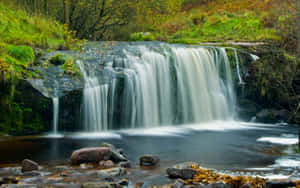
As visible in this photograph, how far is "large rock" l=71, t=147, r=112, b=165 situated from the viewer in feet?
23.5

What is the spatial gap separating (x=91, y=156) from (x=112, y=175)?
119 cm

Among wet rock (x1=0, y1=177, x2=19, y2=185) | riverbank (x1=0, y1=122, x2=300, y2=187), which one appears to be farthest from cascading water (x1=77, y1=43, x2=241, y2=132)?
wet rock (x1=0, y1=177, x2=19, y2=185)

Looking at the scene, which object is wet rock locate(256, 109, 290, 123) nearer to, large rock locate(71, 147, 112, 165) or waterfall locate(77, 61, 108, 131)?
waterfall locate(77, 61, 108, 131)

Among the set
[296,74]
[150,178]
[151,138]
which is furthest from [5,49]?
[296,74]

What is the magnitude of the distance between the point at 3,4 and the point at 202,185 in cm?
1367

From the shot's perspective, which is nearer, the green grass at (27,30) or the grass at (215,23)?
the green grass at (27,30)

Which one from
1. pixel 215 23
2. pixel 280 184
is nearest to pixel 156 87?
pixel 280 184

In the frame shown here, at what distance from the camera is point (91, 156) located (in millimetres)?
7176

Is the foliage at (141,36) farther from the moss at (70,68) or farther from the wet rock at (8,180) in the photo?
the wet rock at (8,180)

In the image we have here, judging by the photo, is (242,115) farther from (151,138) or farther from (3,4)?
(3,4)

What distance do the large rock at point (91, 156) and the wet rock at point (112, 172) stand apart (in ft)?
2.86

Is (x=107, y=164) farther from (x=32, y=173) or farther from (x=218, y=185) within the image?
(x=218, y=185)

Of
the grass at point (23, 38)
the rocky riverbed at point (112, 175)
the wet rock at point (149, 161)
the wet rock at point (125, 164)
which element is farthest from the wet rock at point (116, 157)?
the grass at point (23, 38)

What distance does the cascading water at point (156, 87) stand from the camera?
12523 mm
